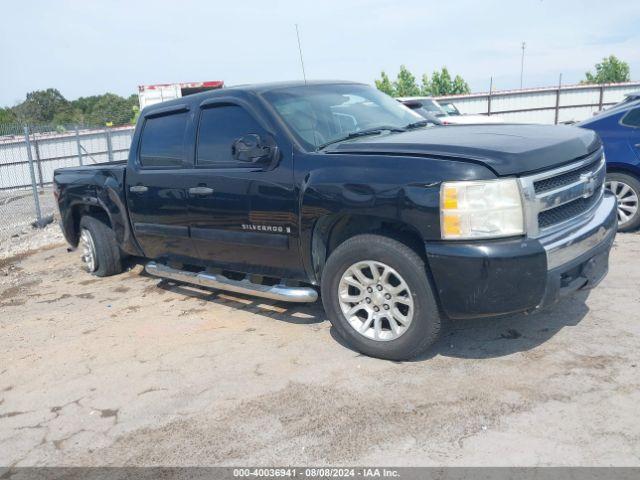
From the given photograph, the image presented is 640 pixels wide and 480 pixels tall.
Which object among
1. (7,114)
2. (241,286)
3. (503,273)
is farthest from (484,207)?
(7,114)

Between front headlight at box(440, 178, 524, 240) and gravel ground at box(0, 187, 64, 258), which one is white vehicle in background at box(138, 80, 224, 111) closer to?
gravel ground at box(0, 187, 64, 258)

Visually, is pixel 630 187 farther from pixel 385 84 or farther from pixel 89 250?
pixel 385 84

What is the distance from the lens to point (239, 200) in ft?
15.1

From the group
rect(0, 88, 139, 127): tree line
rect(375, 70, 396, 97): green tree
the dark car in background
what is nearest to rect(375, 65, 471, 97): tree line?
rect(375, 70, 396, 97): green tree

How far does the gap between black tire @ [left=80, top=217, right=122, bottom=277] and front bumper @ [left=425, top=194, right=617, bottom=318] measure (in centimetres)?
442

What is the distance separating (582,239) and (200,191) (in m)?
2.87

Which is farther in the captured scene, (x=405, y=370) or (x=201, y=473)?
(x=405, y=370)

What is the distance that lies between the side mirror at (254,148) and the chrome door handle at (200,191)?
58 cm

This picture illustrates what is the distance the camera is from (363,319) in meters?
4.07

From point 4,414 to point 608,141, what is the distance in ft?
21.0

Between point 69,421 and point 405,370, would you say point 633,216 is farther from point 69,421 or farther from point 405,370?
point 69,421

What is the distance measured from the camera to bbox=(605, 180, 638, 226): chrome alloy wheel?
6.72 meters

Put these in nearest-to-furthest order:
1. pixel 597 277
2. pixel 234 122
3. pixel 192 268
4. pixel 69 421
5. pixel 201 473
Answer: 1. pixel 201 473
2. pixel 69 421
3. pixel 597 277
4. pixel 234 122
5. pixel 192 268

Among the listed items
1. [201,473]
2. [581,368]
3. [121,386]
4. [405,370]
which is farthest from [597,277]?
[121,386]
